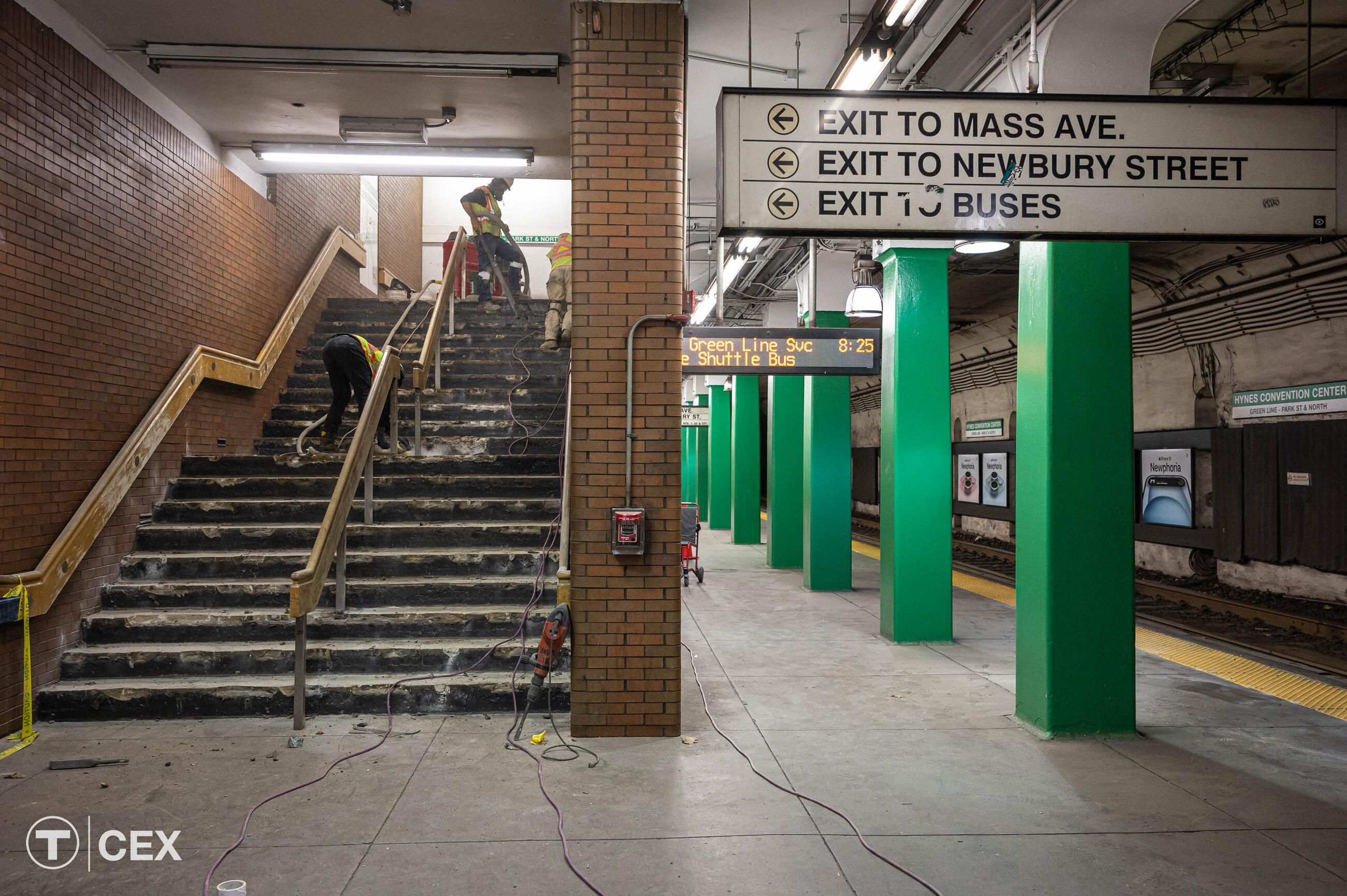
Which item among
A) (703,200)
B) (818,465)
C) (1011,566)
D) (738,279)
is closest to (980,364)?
(1011,566)

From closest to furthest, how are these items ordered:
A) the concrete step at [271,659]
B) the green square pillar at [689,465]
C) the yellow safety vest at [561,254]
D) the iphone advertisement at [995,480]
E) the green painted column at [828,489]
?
the concrete step at [271,659], the yellow safety vest at [561,254], the green painted column at [828,489], the iphone advertisement at [995,480], the green square pillar at [689,465]

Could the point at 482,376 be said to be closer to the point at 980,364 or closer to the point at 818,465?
the point at 818,465

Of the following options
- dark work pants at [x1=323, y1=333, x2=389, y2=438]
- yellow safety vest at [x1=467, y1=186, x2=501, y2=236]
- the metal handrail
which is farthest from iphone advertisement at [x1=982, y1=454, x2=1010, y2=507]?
dark work pants at [x1=323, y1=333, x2=389, y2=438]

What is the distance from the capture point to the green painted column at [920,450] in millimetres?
7438

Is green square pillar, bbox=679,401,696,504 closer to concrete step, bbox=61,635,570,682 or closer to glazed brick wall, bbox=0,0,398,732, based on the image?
glazed brick wall, bbox=0,0,398,732

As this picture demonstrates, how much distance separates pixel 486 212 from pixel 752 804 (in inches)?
384

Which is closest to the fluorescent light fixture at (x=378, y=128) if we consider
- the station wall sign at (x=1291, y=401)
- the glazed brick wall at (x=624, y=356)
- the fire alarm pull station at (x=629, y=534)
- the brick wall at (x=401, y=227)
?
the glazed brick wall at (x=624, y=356)

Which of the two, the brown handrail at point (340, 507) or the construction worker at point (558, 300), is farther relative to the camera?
the construction worker at point (558, 300)

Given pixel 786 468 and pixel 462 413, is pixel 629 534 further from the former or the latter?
pixel 786 468

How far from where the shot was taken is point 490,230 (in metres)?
11.6

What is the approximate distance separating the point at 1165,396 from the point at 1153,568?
2658mm

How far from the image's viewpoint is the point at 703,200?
9.88 metres

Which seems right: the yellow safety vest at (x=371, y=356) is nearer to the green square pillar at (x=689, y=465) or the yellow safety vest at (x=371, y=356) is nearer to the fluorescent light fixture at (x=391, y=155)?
the fluorescent light fixture at (x=391, y=155)

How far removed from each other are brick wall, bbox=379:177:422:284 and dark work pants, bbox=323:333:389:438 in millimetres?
8672
